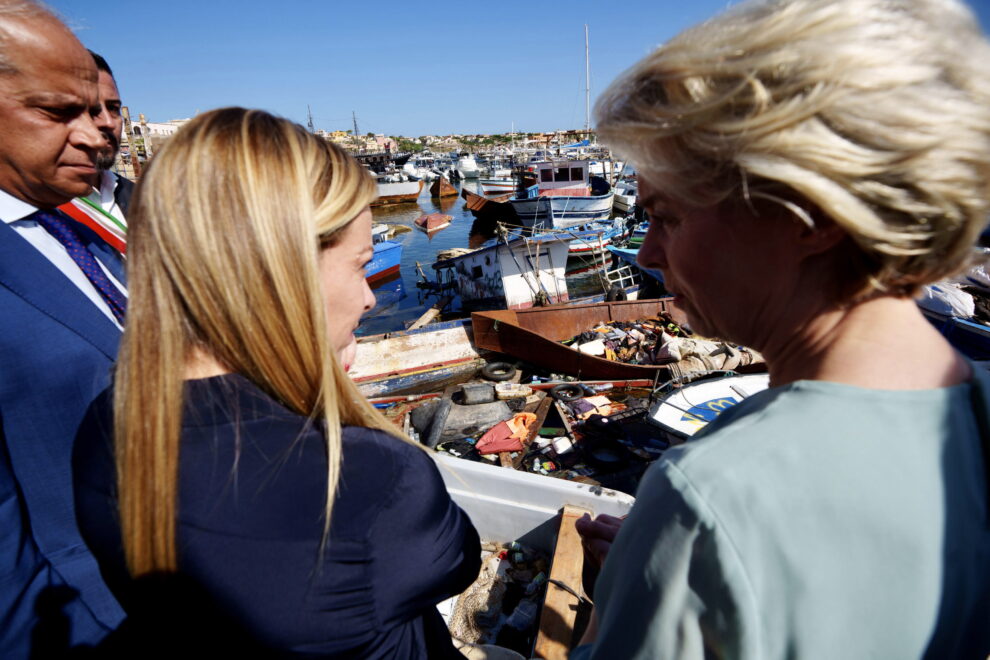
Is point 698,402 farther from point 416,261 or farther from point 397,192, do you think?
point 397,192

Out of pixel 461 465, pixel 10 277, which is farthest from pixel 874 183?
pixel 461 465

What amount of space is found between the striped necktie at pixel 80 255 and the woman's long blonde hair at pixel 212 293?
3.89ft

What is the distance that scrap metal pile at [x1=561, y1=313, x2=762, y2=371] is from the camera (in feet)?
25.9

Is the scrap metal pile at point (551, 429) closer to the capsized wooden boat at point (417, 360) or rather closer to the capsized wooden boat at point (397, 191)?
the capsized wooden boat at point (417, 360)

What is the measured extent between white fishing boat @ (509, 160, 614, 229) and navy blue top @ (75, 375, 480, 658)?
2093cm

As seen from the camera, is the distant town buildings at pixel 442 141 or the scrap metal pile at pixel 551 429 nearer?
the scrap metal pile at pixel 551 429

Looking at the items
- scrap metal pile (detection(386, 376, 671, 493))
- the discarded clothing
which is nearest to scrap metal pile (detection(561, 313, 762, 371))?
scrap metal pile (detection(386, 376, 671, 493))

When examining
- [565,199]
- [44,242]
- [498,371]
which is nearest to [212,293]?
[44,242]

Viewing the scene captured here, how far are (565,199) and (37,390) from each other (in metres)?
23.0

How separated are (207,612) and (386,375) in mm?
8863

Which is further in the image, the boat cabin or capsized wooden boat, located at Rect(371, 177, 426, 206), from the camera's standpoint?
capsized wooden boat, located at Rect(371, 177, 426, 206)

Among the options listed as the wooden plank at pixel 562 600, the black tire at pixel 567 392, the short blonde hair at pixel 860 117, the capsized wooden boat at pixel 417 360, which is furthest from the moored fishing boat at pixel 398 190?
the short blonde hair at pixel 860 117

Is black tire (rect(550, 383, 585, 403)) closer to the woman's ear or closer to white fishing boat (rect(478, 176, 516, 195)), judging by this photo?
the woman's ear

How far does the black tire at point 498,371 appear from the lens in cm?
903
